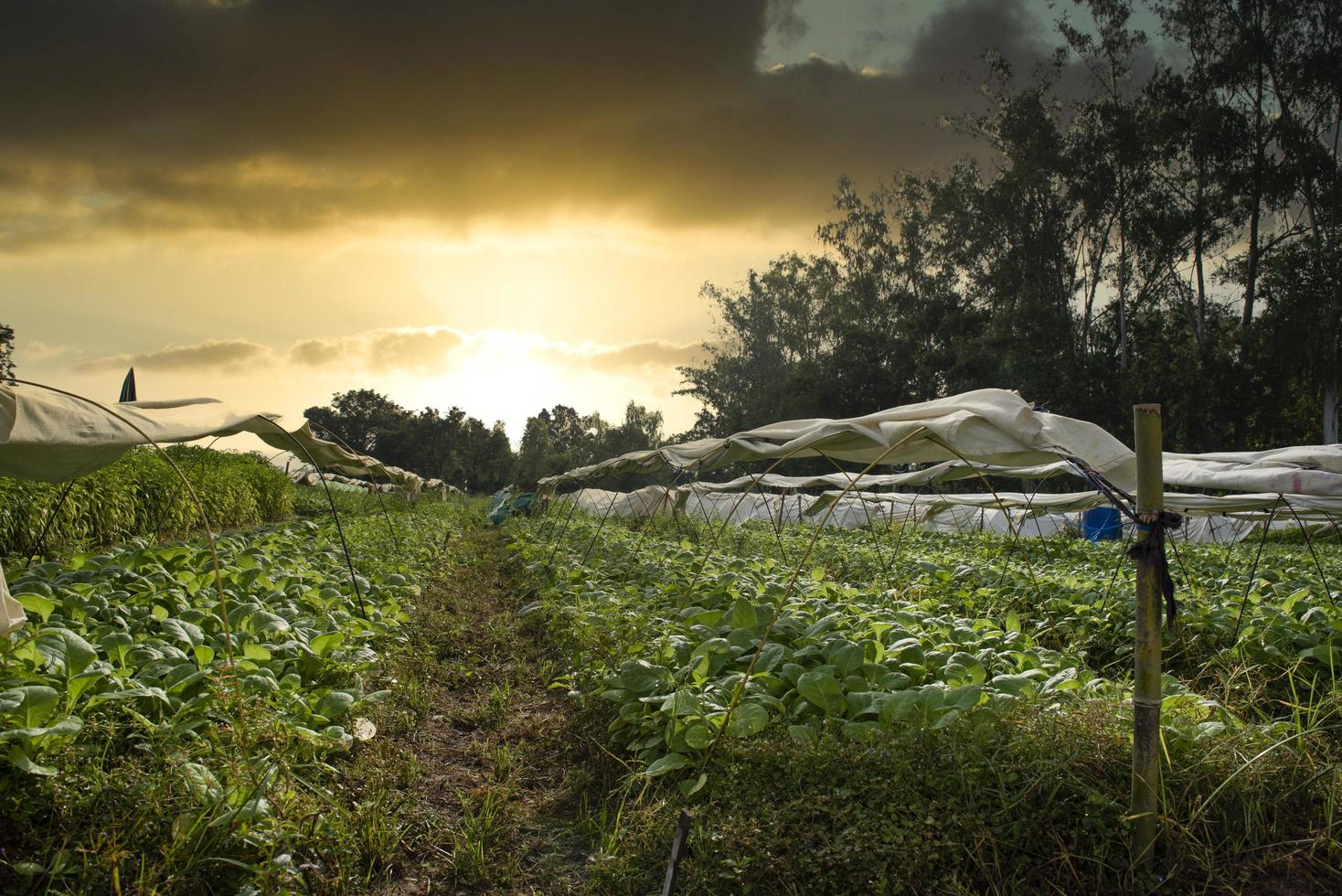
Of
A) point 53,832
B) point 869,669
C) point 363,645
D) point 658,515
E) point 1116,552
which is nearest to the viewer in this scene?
point 53,832

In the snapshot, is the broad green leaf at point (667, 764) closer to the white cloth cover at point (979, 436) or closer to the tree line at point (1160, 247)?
the white cloth cover at point (979, 436)

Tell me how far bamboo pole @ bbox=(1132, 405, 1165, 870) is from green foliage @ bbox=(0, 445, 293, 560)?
6.14 meters

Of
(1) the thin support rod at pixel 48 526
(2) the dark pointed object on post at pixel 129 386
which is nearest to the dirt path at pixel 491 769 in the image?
(1) the thin support rod at pixel 48 526

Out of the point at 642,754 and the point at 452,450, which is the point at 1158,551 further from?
the point at 452,450

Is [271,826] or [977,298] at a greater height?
[977,298]

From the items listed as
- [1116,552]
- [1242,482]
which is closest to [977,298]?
[1116,552]

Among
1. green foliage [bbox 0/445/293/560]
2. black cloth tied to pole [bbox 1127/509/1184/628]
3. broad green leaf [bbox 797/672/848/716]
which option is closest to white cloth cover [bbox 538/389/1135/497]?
broad green leaf [bbox 797/672/848/716]

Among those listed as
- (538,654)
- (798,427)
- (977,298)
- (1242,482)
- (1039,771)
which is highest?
(977,298)

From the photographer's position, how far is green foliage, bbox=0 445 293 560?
805 centimetres

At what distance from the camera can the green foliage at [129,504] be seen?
8055 millimetres

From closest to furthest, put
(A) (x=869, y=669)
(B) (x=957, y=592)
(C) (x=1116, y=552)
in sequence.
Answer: (A) (x=869, y=669) → (B) (x=957, y=592) → (C) (x=1116, y=552)

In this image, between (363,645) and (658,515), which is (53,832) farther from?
(658,515)

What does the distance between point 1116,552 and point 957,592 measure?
5.21m

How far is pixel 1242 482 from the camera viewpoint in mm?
6328
